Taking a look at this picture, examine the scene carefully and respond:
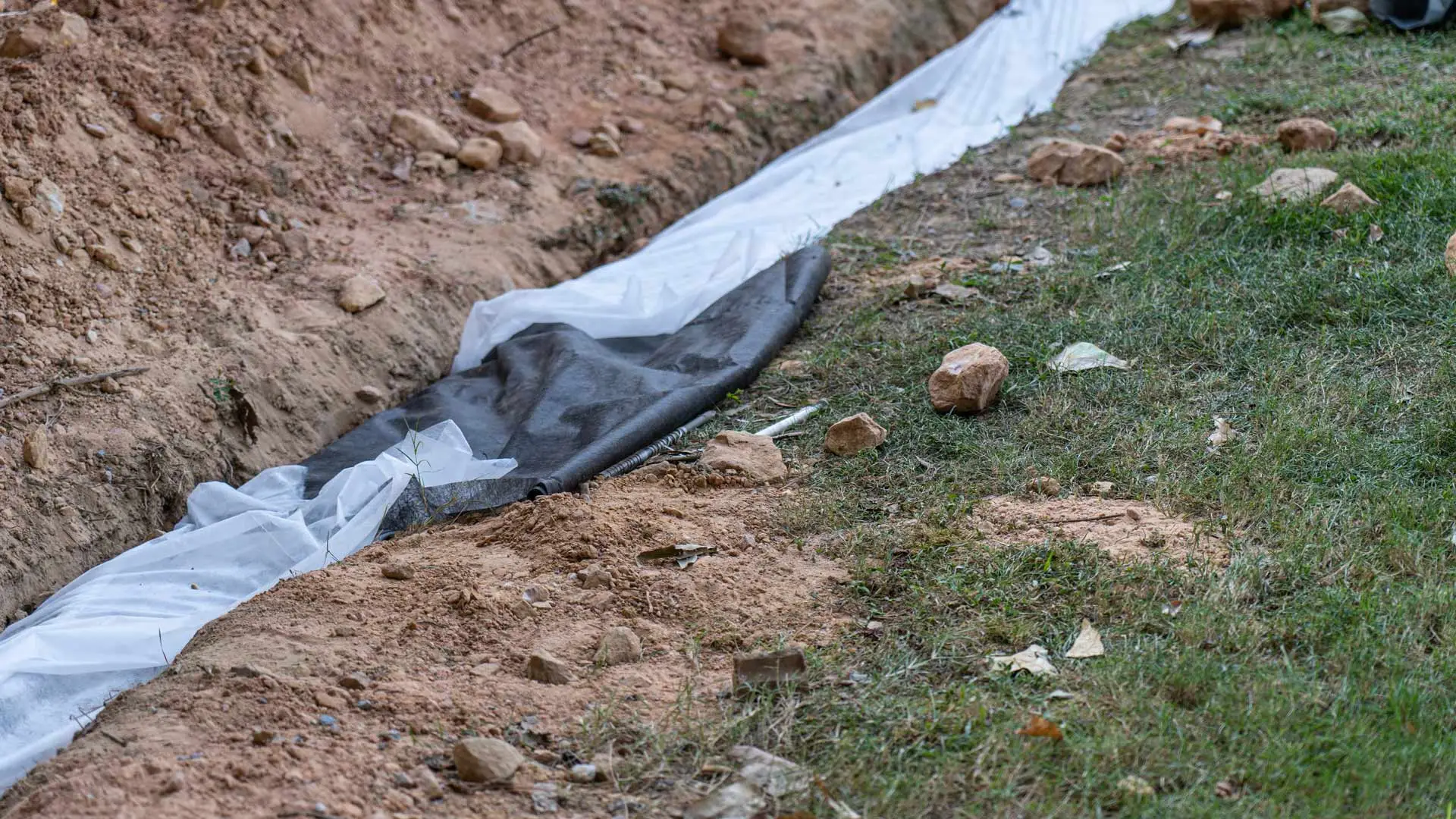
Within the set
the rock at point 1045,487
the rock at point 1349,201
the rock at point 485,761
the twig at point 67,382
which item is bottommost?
the rock at point 1045,487

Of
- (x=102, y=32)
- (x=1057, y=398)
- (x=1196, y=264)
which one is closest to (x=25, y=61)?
(x=102, y=32)

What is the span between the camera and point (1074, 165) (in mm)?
5129

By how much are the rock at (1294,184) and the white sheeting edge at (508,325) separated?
161cm

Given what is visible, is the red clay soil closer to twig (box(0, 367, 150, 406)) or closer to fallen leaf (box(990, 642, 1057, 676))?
twig (box(0, 367, 150, 406))

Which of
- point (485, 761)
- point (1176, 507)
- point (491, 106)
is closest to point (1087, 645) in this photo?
point (1176, 507)

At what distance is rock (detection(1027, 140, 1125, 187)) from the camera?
5.05 meters

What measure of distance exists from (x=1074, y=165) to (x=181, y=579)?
151 inches

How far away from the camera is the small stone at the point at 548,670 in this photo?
252 centimetres

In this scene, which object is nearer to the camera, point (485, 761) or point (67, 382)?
point (485, 761)

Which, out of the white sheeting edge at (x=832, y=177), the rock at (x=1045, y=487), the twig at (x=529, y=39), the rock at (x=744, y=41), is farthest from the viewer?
the rock at (x=744, y=41)

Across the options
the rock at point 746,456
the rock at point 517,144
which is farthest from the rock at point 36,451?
the rock at point 517,144

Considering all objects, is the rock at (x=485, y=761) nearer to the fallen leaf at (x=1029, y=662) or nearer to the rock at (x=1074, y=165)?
the fallen leaf at (x=1029, y=662)

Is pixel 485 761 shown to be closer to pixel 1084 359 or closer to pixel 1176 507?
pixel 1176 507

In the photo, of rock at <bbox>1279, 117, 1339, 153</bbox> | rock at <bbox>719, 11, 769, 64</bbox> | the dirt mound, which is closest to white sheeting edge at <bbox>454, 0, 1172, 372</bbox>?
rock at <bbox>719, 11, 769, 64</bbox>
